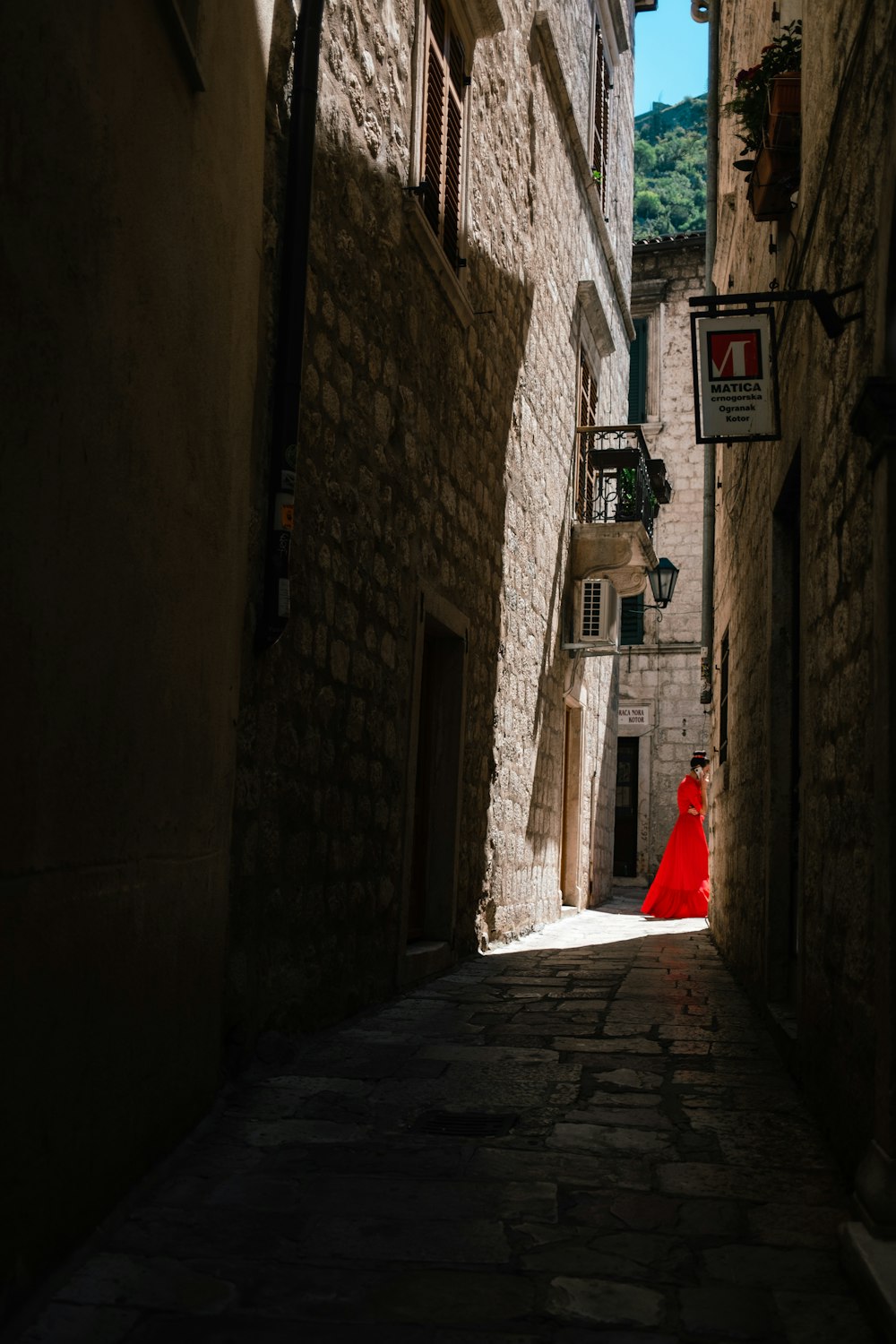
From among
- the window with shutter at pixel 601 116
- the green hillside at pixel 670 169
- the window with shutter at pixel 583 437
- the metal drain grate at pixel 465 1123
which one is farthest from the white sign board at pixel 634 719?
the green hillside at pixel 670 169

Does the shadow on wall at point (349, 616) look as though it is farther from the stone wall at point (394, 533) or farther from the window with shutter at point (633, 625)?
the window with shutter at point (633, 625)

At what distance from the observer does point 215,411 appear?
3.78 metres

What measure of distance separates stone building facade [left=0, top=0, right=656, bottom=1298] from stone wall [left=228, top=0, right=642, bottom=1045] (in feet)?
0.10

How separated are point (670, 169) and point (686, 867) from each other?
44877 millimetres

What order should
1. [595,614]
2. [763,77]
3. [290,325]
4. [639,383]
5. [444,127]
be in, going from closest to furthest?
[290,325] < [763,77] < [444,127] < [595,614] < [639,383]

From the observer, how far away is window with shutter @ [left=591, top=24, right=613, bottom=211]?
530 inches

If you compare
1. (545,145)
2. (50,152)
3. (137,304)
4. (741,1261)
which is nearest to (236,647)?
(137,304)

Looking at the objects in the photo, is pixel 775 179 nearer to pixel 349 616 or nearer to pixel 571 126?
pixel 349 616

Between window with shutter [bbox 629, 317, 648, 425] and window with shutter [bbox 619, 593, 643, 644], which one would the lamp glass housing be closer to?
window with shutter [bbox 619, 593, 643, 644]

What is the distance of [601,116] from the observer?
45.8 ft

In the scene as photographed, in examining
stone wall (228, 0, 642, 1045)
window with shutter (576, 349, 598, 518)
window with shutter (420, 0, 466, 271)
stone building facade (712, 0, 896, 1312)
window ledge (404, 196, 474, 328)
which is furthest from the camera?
window with shutter (576, 349, 598, 518)

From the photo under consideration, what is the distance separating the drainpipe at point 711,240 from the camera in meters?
11.6

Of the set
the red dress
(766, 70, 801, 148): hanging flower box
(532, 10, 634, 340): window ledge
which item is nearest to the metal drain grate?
(766, 70, 801, 148): hanging flower box

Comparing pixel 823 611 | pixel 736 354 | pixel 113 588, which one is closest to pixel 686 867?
pixel 736 354
